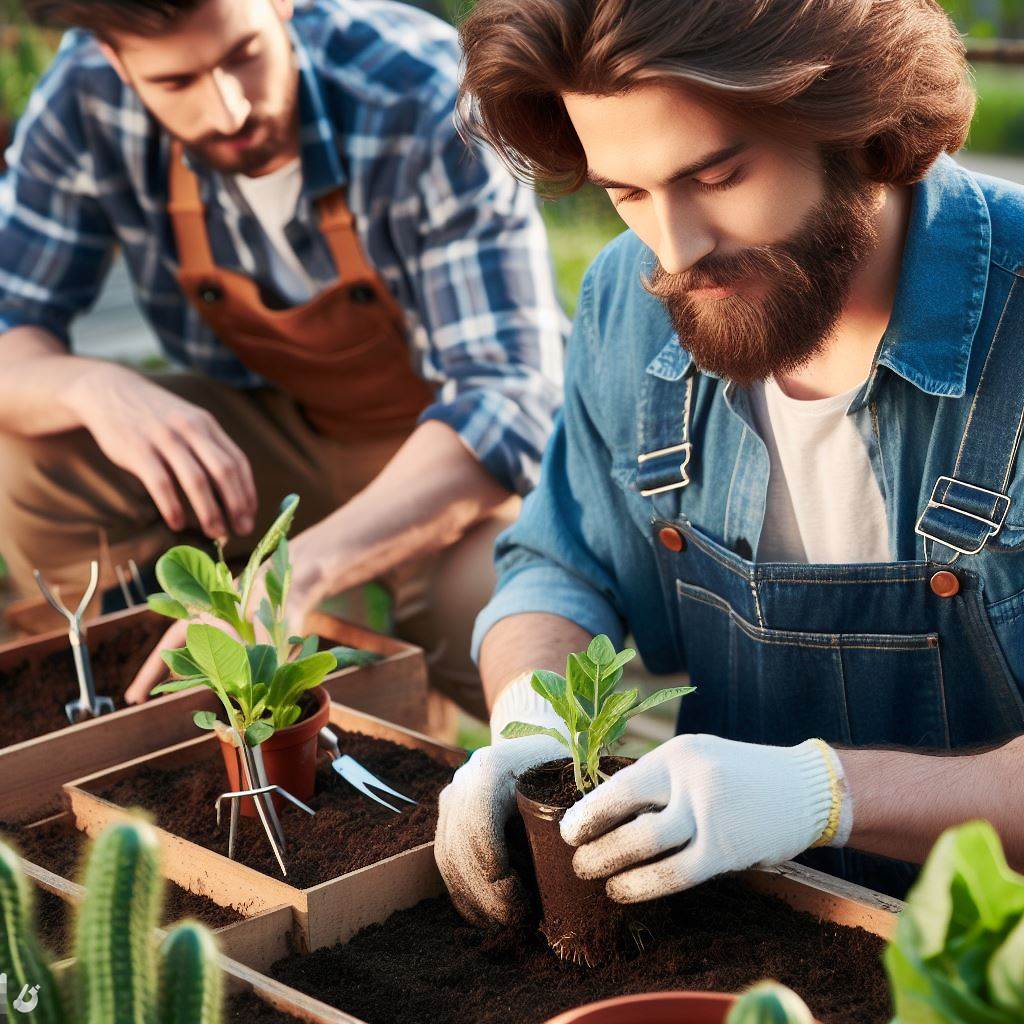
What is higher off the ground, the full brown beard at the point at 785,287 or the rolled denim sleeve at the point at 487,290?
the full brown beard at the point at 785,287

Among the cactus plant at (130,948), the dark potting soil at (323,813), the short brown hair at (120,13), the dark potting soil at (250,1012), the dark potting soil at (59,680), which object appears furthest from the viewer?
the short brown hair at (120,13)

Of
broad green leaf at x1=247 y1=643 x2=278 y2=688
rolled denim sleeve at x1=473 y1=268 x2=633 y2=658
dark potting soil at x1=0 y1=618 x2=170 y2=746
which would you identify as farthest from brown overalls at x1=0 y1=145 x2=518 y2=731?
broad green leaf at x1=247 y1=643 x2=278 y2=688

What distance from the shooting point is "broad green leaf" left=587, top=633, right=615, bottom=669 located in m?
1.26

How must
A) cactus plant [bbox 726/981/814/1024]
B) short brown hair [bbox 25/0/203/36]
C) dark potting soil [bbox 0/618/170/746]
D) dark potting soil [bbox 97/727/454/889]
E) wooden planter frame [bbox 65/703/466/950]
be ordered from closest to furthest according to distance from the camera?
1. cactus plant [bbox 726/981/814/1024]
2. wooden planter frame [bbox 65/703/466/950]
3. dark potting soil [bbox 97/727/454/889]
4. dark potting soil [bbox 0/618/170/746]
5. short brown hair [bbox 25/0/203/36]

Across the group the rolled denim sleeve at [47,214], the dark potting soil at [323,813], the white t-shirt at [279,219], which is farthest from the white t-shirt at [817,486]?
the rolled denim sleeve at [47,214]

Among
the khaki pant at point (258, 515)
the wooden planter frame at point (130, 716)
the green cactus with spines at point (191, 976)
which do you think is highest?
the green cactus with spines at point (191, 976)

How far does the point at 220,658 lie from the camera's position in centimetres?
147

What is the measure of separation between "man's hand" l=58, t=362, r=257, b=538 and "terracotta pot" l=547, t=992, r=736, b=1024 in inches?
56.4

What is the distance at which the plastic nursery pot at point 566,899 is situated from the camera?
4.06ft

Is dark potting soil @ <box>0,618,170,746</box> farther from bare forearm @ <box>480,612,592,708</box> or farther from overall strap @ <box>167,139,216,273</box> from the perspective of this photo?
overall strap @ <box>167,139,216,273</box>

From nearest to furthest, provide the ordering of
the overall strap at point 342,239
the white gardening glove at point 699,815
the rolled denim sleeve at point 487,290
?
the white gardening glove at point 699,815 < the rolled denim sleeve at point 487,290 < the overall strap at point 342,239

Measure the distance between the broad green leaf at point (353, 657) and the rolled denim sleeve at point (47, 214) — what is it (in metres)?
1.37

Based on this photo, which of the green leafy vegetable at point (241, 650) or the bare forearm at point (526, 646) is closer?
the green leafy vegetable at point (241, 650)

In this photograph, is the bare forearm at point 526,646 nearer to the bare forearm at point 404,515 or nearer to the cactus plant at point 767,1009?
the bare forearm at point 404,515
